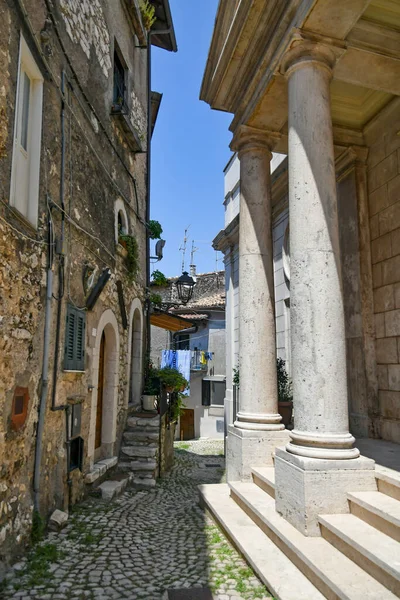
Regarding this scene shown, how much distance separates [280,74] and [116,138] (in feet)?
14.1

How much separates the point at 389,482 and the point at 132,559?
2292 millimetres

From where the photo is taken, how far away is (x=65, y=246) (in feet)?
16.2

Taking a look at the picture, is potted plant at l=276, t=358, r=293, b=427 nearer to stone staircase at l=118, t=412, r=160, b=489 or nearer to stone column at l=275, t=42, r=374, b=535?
stone staircase at l=118, t=412, r=160, b=489

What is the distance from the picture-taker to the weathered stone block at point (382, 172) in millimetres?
5127

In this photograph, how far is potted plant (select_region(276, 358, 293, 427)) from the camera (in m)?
6.26

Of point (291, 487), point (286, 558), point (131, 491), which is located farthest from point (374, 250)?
point (131, 491)

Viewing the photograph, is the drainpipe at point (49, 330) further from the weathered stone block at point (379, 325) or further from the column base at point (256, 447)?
the weathered stone block at point (379, 325)

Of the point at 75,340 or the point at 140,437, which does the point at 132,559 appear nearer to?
the point at 75,340

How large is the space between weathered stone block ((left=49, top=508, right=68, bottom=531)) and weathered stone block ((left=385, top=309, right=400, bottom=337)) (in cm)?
426

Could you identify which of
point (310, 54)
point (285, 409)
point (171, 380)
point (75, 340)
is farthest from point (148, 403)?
point (310, 54)

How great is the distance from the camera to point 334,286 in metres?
3.43

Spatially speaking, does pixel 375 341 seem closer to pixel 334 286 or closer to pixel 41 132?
pixel 334 286

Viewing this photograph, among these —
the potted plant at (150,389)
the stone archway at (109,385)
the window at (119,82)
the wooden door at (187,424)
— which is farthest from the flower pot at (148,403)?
the wooden door at (187,424)

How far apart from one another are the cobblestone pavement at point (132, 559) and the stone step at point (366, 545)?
611mm
